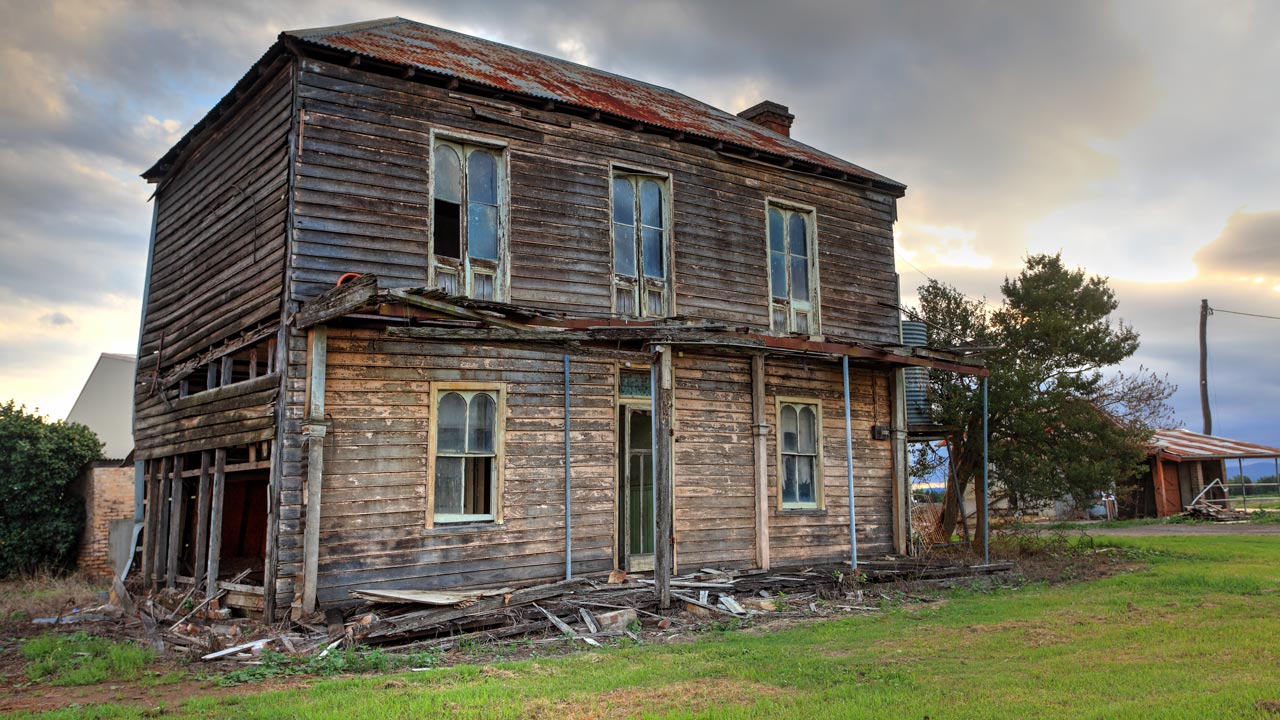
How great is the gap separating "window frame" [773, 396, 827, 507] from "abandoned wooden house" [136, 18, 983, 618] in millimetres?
49

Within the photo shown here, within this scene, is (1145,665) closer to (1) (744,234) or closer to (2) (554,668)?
(2) (554,668)

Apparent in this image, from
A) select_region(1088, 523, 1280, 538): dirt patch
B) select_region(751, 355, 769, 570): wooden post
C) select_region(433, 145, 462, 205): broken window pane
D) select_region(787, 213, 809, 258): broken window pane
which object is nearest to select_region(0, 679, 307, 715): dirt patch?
select_region(433, 145, 462, 205): broken window pane

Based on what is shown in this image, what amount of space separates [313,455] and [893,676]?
6639 millimetres

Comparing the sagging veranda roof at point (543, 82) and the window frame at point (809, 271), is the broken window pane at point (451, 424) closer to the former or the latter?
the sagging veranda roof at point (543, 82)

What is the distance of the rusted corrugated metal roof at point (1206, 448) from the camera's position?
32750 millimetres

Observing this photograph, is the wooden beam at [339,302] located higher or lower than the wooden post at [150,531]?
higher

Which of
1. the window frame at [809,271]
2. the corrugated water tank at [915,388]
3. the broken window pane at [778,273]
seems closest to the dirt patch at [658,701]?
the window frame at [809,271]

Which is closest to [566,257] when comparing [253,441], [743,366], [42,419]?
[743,366]

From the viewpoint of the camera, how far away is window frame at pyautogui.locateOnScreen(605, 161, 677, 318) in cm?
1316

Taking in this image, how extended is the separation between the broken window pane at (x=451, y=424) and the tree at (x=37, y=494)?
39.4 feet

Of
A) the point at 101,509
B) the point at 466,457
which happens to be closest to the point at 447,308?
the point at 466,457

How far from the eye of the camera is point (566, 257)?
12.7m

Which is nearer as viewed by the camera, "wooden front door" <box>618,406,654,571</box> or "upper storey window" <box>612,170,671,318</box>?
"wooden front door" <box>618,406,654,571</box>

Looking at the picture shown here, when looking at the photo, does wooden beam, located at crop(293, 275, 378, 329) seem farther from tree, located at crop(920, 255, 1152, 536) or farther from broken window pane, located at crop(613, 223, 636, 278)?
tree, located at crop(920, 255, 1152, 536)
